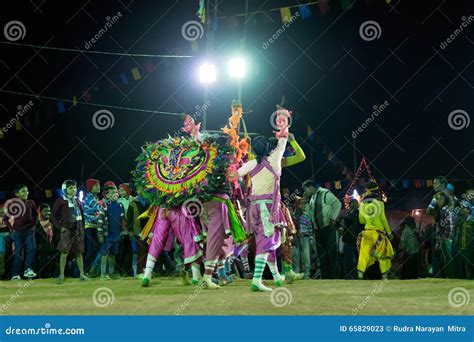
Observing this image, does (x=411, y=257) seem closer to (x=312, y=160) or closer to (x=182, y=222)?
(x=182, y=222)

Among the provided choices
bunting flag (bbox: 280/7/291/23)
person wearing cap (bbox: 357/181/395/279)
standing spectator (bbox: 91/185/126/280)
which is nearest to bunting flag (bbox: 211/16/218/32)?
bunting flag (bbox: 280/7/291/23)

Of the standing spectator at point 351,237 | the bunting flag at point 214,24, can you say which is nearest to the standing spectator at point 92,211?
the standing spectator at point 351,237

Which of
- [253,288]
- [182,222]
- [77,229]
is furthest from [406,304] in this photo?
[77,229]

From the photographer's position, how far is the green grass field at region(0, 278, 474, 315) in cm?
657

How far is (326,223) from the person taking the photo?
37.7ft

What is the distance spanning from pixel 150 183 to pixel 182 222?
664mm

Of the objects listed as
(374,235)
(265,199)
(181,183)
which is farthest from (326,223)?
(181,183)

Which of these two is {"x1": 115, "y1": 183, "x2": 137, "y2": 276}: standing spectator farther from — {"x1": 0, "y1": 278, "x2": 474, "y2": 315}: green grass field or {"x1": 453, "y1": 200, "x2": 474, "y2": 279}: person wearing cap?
{"x1": 453, "y1": 200, "x2": 474, "y2": 279}: person wearing cap

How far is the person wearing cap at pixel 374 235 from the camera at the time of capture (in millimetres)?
10789

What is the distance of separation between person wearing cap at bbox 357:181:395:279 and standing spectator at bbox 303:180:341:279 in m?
0.67

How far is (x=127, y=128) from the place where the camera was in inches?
731

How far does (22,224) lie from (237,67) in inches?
197

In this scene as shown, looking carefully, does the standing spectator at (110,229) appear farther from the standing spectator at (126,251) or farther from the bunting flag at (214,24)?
the bunting flag at (214,24)

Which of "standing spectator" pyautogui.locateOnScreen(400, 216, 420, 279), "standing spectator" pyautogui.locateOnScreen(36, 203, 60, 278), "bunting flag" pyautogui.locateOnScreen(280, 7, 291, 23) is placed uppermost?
"bunting flag" pyautogui.locateOnScreen(280, 7, 291, 23)
